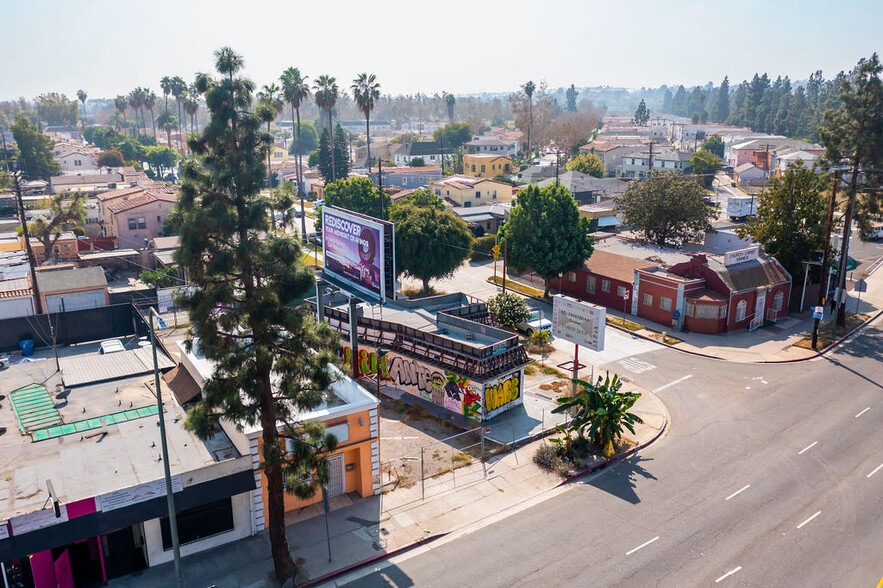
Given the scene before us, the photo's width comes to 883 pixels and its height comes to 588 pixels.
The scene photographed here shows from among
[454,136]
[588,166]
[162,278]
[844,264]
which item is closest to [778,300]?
[844,264]

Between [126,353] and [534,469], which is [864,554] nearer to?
[534,469]

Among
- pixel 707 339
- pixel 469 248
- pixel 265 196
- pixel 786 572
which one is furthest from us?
pixel 469 248

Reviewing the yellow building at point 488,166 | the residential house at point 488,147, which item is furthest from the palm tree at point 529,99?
the yellow building at point 488,166

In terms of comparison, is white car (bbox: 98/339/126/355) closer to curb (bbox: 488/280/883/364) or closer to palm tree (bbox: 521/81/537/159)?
curb (bbox: 488/280/883/364)

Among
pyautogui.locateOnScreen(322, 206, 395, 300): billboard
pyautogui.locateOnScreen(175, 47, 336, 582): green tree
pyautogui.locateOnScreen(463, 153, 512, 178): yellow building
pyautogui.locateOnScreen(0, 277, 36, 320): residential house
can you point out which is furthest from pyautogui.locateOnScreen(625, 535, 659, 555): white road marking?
pyautogui.locateOnScreen(463, 153, 512, 178): yellow building

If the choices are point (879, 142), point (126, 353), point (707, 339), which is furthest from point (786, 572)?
point (879, 142)
